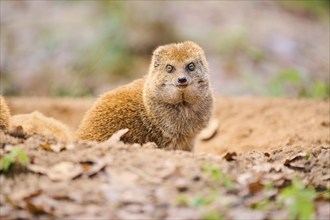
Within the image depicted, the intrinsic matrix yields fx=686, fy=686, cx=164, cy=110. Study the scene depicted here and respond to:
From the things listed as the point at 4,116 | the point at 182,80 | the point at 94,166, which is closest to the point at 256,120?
the point at 182,80

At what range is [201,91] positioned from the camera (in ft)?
24.1

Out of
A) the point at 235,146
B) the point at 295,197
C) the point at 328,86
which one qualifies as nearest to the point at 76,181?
the point at 295,197

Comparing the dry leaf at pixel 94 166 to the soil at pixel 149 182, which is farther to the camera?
the dry leaf at pixel 94 166

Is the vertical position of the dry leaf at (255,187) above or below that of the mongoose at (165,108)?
below

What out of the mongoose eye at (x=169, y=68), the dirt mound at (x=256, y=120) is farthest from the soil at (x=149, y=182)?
the dirt mound at (x=256, y=120)

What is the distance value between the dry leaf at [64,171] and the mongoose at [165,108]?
6.50 ft

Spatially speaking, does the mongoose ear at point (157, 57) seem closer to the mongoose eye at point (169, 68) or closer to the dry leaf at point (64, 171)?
the mongoose eye at point (169, 68)

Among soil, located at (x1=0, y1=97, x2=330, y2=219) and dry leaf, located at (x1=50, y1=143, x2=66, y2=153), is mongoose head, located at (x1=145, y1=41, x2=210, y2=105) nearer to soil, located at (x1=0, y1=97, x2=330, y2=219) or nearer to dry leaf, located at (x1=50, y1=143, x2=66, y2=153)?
soil, located at (x1=0, y1=97, x2=330, y2=219)

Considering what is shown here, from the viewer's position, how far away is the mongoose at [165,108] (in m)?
7.22

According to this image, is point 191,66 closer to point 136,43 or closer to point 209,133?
point 209,133

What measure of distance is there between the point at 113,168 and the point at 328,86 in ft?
28.8

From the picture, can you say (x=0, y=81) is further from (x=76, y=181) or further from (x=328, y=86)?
(x=76, y=181)

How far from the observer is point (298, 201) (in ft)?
14.8

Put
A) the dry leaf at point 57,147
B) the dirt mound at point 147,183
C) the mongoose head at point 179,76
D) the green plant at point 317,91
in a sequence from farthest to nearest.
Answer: the green plant at point 317,91, the mongoose head at point 179,76, the dry leaf at point 57,147, the dirt mound at point 147,183
